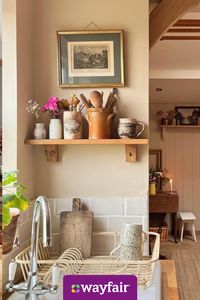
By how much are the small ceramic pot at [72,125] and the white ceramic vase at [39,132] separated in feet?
0.35

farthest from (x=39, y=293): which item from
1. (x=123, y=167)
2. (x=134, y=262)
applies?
(x=123, y=167)

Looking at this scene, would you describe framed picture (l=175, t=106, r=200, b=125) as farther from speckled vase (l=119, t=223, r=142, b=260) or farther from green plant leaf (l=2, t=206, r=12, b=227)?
green plant leaf (l=2, t=206, r=12, b=227)

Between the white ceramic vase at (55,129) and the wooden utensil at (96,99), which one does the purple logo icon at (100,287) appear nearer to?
the white ceramic vase at (55,129)

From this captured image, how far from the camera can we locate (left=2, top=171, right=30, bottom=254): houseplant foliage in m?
1.46

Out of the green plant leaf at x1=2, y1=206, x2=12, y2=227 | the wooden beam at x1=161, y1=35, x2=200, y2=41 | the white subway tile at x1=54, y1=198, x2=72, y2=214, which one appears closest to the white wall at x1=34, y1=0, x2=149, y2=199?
the white subway tile at x1=54, y1=198, x2=72, y2=214

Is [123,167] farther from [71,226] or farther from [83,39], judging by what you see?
[83,39]

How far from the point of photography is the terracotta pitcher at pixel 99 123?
5.95 feet

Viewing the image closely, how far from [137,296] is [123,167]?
66cm

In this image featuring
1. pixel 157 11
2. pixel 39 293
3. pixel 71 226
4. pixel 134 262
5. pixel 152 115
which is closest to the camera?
pixel 39 293

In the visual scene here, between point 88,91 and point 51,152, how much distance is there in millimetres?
346

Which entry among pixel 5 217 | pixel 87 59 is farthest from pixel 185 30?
pixel 5 217

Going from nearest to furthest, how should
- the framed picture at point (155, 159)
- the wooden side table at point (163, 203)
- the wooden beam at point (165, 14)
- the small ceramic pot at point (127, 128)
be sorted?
the small ceramic pot at point (127, 128), the wooden beam at point (165, 14), the wooden side table at point (163, 203), the framed picture at point (155, 159)

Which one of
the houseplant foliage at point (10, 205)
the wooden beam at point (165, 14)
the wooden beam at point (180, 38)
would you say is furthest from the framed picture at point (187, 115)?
the houseplant foliage at point (10, 205)

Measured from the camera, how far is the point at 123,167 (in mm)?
1926
